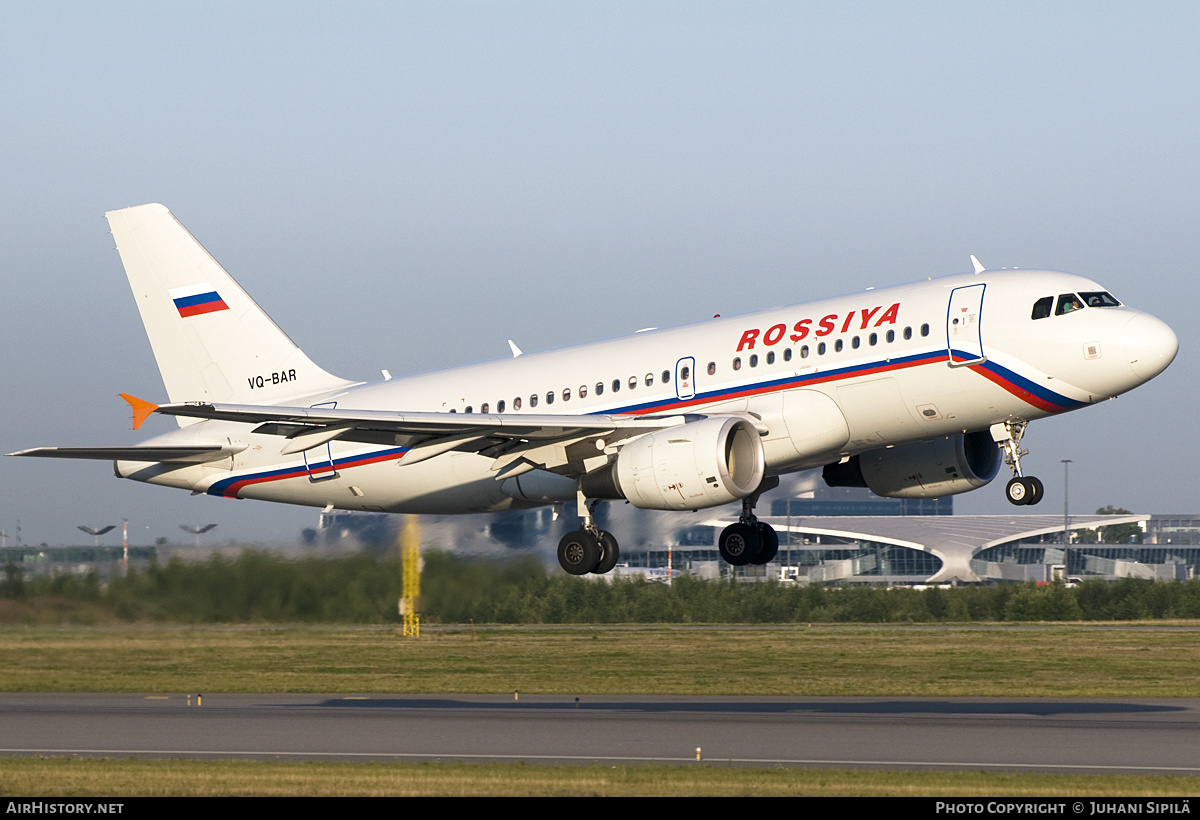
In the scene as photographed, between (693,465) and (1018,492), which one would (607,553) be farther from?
(1018,492)

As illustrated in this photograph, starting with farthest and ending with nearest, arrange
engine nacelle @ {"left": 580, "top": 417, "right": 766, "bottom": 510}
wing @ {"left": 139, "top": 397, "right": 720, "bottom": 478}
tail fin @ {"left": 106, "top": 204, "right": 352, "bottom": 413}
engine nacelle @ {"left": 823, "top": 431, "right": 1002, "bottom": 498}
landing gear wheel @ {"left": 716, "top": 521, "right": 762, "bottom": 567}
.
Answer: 1. tail fin @ {"left": 106, "top": 204, "right": 352, "bottom": 413}
2. landing gear wheel @ {"left": 716, "top": 521, "right": 762, "bottom": 567}
3. engine nacelle @ {"left": 823, "top": 431, "right": 1002, "bottom": 498}
4. wing @ {"left": 139, "top": 397, "right": 720, "bottom": 478}
5. engine nacelle @ {"left": 580, "top": 417, "right": 766, "bottom": 510}

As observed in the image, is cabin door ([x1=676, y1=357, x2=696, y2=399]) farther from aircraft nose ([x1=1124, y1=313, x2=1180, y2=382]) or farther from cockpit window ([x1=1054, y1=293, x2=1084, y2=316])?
aircraft nose ([x1=1124, y1=313, x2=1180, y2=382])

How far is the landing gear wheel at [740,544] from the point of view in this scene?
3656 centimetres

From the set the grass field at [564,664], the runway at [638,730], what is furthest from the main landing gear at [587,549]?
the grass field at [564,664]

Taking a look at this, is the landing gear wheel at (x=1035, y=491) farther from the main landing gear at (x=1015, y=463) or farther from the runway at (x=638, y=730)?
the runway at (x=638, y=730)

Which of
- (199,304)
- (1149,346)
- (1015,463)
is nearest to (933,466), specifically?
(1015,463)

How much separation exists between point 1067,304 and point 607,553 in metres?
12.0

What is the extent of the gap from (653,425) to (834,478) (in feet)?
22.1

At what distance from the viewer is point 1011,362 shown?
2950 centimetres

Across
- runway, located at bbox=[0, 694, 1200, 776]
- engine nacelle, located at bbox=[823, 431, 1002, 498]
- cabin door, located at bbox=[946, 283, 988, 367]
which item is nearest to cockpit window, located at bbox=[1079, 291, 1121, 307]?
cabin door, located at bbox=[946, 283, 988, 367]

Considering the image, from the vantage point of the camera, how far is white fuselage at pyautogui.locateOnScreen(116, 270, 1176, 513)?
96.4 ft

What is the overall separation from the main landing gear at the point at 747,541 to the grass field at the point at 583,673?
319cm
